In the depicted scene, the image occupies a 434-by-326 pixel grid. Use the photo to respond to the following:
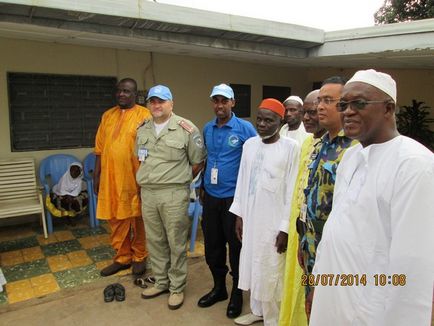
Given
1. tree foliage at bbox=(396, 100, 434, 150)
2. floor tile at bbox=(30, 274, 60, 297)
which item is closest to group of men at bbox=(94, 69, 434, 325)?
floor tile at bbox=(30, 274, 60, 297)

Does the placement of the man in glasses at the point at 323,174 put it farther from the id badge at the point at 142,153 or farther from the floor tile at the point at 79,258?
the floor tile at the point at 79,258

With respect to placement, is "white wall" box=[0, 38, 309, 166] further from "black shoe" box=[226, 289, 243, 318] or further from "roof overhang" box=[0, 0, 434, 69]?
"black shoe" box=[226, 289, 243, 318]

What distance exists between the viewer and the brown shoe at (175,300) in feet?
10.2

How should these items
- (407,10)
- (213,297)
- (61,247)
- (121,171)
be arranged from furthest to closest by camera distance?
(407,10), (61,247), (121,171), (213,297)

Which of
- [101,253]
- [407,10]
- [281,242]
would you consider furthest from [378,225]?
[407,10]

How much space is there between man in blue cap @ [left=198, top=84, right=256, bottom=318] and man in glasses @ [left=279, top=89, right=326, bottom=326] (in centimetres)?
75

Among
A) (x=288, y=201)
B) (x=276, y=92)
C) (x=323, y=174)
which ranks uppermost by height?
(x=276, y=92)

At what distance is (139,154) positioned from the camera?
3217 mm

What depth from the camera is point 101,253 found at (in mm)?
4258

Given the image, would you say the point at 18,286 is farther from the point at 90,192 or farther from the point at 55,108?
the point at 55,108

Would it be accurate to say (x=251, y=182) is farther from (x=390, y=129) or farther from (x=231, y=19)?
(x=231, y=19)

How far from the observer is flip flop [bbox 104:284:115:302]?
3.23 metres

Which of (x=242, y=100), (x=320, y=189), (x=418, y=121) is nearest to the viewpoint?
(x=320, y=189)

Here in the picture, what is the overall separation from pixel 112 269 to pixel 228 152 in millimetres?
1857
